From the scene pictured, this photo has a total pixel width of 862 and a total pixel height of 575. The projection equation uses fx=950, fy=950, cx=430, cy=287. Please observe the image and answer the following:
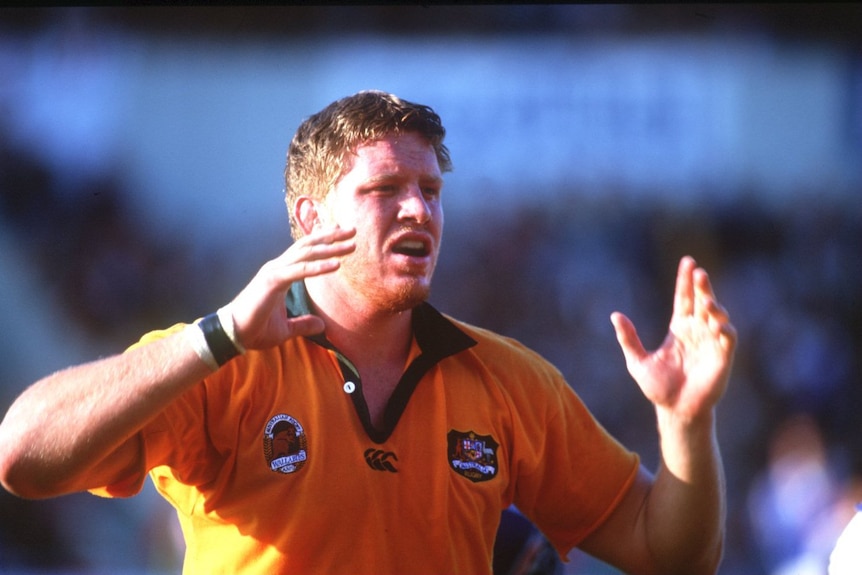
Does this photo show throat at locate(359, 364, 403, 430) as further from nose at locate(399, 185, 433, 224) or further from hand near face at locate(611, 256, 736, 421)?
hand near face at locate(611, 256, 736, 421)

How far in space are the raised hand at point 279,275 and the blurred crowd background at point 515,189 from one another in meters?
1.16

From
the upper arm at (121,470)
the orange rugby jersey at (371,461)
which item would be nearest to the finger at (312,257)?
the orange rugby jersey at (371,461)

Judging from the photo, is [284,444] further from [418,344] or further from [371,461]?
[418,344]

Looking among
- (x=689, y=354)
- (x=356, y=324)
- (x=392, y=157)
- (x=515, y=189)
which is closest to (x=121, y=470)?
(x=356, y=324)

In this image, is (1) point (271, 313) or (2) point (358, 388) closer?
(1) point (271, 313)

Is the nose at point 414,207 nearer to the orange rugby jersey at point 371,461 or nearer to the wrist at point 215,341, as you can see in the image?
the orange rugby jersey at point 371,461

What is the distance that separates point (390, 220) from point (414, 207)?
0.07 m

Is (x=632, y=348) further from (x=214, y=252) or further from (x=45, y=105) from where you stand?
(x=45, y=105)

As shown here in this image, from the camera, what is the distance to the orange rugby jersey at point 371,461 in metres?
2.16

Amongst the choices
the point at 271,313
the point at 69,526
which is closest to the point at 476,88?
the point at 271,313

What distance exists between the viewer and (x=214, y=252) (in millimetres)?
3336

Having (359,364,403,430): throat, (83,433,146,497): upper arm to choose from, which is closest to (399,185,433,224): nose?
(359,364,403,430): throat

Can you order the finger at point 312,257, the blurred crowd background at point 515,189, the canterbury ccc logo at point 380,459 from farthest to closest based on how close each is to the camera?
the blurred crowd background at point 515,189
the canterbury ccc logo at point 380,459
the finger at point 312,257

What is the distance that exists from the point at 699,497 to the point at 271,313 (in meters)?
1.15
